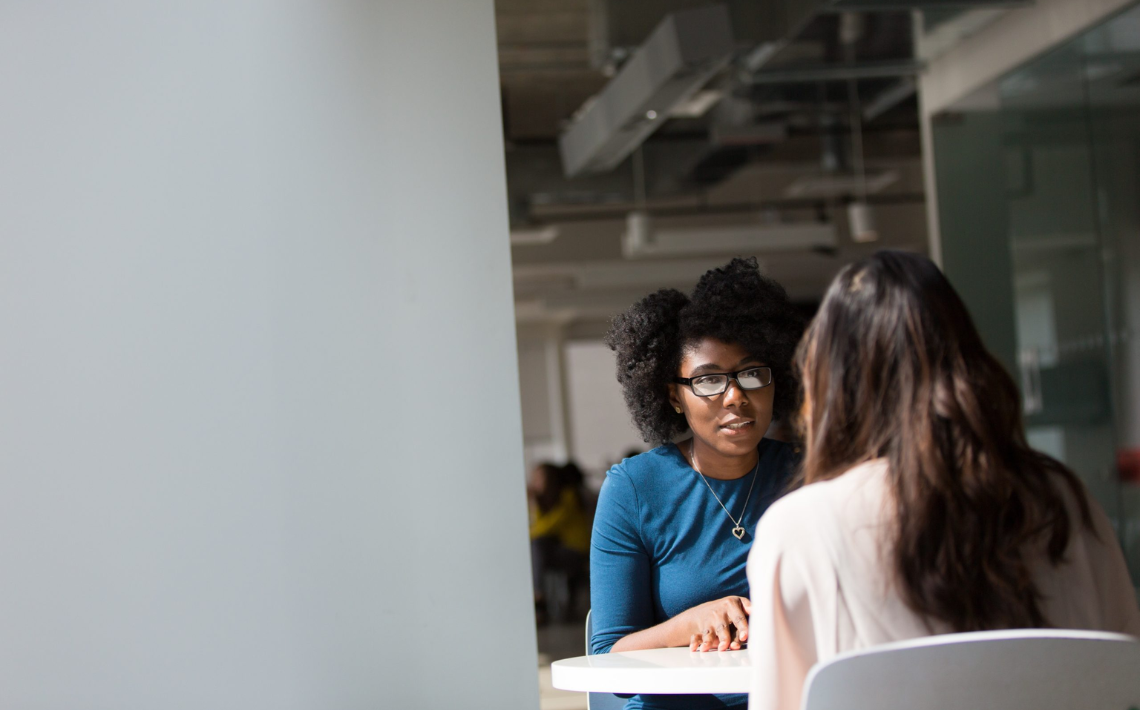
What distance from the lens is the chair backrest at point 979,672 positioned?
1.17 meters

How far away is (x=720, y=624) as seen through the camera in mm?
1842

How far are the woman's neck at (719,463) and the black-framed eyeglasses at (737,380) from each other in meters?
0.13

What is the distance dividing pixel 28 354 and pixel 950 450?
170 centimetres

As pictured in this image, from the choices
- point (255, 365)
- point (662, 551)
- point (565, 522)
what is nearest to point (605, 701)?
point (662, 551)

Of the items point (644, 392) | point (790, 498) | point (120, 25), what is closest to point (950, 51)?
point (644, 392)

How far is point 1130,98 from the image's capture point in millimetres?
4742

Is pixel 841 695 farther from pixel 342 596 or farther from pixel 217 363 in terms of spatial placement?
pixel 217 363

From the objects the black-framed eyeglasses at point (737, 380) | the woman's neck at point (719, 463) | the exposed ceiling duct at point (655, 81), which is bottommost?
the woman's neck at point (719, 463)

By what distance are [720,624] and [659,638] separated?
0.13 meters

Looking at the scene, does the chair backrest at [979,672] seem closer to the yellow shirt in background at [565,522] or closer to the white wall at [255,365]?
the white wall at [255,365]

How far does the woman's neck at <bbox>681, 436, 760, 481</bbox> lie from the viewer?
2141mm

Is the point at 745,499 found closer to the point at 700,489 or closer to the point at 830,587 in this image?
the point at 700,489

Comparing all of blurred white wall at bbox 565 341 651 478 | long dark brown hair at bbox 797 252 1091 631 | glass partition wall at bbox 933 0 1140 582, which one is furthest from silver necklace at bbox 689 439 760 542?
blurred white wall at bbox 565 341 651 478

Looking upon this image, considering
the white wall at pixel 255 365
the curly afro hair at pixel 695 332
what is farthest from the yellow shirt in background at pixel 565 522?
the white wall at pixel 255 365
